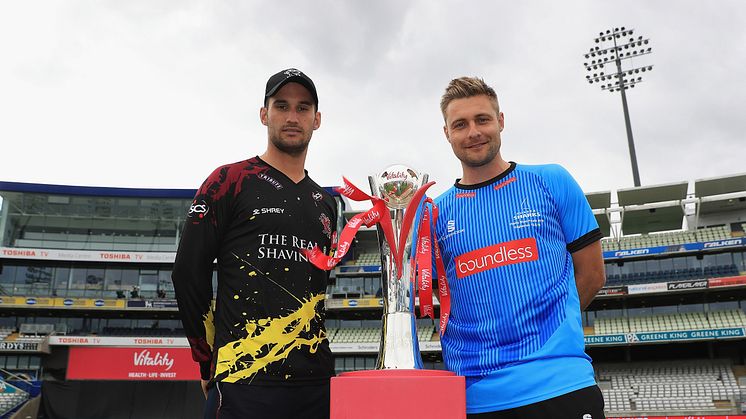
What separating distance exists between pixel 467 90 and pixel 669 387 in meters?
23.2

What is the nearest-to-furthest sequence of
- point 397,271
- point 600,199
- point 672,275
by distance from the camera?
point 397,271
point 672,275
point 600,199

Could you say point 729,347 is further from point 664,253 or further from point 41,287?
point 41,287

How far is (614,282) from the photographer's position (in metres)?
25.9

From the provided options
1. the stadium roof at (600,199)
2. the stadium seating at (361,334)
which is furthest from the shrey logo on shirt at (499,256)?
the stadium roof at (600,199)

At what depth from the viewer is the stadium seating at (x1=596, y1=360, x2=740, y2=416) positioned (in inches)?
774

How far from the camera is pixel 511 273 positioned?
2.30 m

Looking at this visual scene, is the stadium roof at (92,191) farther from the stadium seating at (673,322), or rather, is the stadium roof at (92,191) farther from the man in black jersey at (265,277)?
the man in black jersey at (265,277)

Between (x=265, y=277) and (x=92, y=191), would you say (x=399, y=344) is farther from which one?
(x=92, y=191)

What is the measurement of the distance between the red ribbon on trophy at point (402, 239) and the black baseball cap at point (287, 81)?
0.63 meters

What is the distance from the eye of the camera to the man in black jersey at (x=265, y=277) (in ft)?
7.65

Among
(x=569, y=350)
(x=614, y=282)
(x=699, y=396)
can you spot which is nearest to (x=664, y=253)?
(x=614, y=282)

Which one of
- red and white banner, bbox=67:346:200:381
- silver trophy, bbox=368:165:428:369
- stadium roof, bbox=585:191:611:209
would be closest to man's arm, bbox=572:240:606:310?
silver trophy, bbox=368:165:428:369

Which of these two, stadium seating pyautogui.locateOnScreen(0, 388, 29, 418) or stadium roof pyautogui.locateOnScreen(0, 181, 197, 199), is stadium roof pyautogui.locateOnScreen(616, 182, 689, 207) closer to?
stadium roof pyautogui.locateOnScreen(0, 181, 197, 199)

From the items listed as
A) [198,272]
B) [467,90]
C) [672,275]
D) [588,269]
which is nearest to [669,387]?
[672,275]
